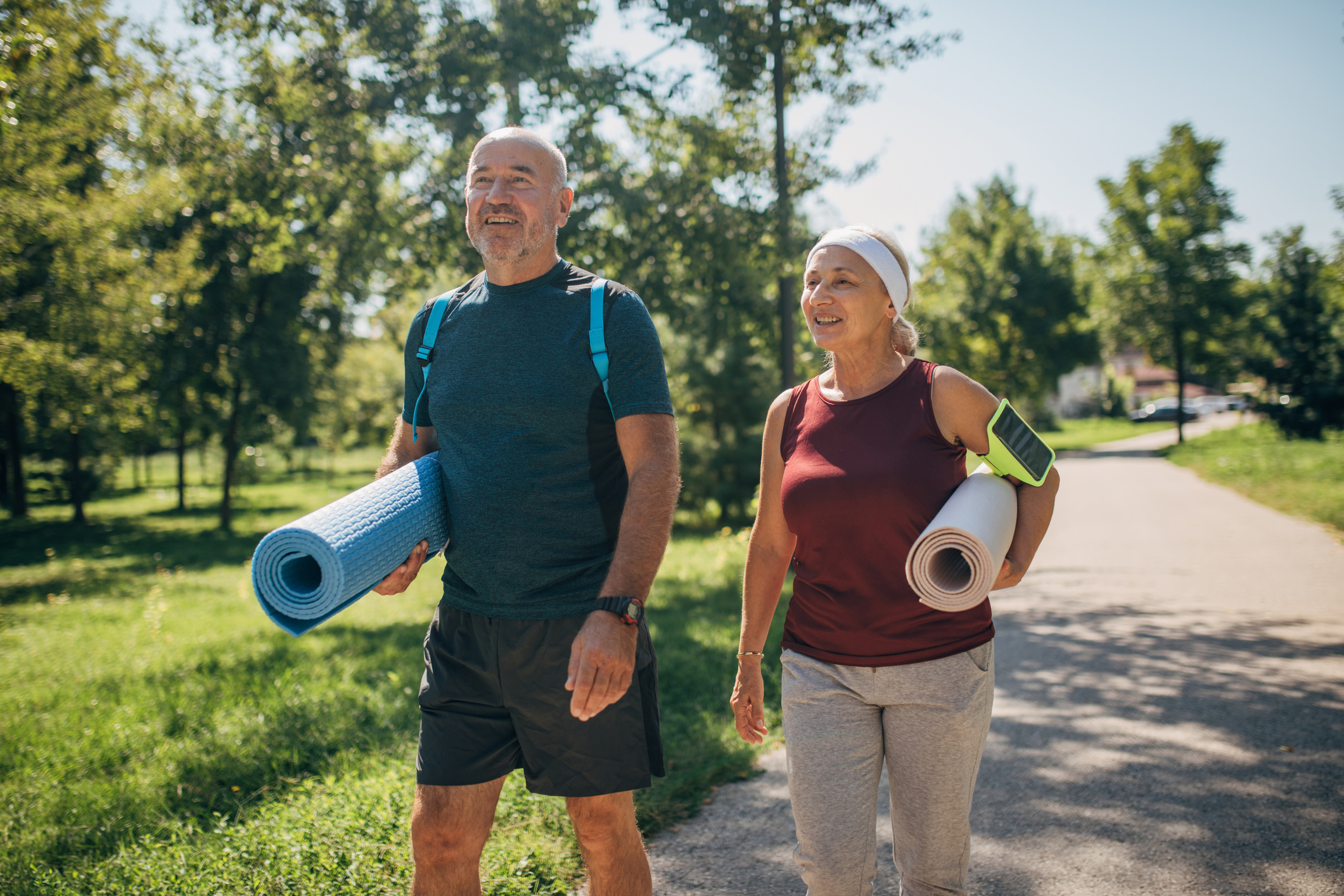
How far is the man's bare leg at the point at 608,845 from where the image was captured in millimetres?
2273

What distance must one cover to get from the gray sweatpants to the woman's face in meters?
0.89

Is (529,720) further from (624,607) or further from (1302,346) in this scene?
(1302,346)

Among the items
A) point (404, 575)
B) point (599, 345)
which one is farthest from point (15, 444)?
point (599, 345)

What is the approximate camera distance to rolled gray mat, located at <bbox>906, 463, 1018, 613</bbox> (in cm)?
194

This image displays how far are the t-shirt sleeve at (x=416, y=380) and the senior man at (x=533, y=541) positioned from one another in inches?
7.4

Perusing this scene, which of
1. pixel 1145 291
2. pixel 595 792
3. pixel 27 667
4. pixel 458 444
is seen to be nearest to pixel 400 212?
pixel 27 667

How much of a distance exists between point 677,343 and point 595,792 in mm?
12554

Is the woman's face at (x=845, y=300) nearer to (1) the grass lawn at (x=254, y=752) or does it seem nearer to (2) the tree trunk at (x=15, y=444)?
(1) the grass lawn at (x=254, y=752)

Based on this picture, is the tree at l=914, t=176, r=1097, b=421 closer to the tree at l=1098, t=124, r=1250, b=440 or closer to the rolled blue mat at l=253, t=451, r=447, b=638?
the tree at l=1098, t=124, r=1250, b=440

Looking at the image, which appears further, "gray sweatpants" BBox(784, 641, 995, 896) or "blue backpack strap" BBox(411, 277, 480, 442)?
"blue backpack strap" BBox(411, 277, 480, 442)

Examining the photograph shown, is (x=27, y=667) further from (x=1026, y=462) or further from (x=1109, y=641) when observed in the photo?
(x=1109, y=641)

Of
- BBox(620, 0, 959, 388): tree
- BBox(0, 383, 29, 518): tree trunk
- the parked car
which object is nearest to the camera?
BBox(620, 0, 959, 388): tree

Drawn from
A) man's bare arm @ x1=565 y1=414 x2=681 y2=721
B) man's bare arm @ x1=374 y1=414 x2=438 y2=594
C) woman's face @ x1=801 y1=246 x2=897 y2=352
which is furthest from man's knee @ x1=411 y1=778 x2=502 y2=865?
woman's face @ x1=801 y1=246 x2=897 y2=352

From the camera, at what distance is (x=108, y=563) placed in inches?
615
